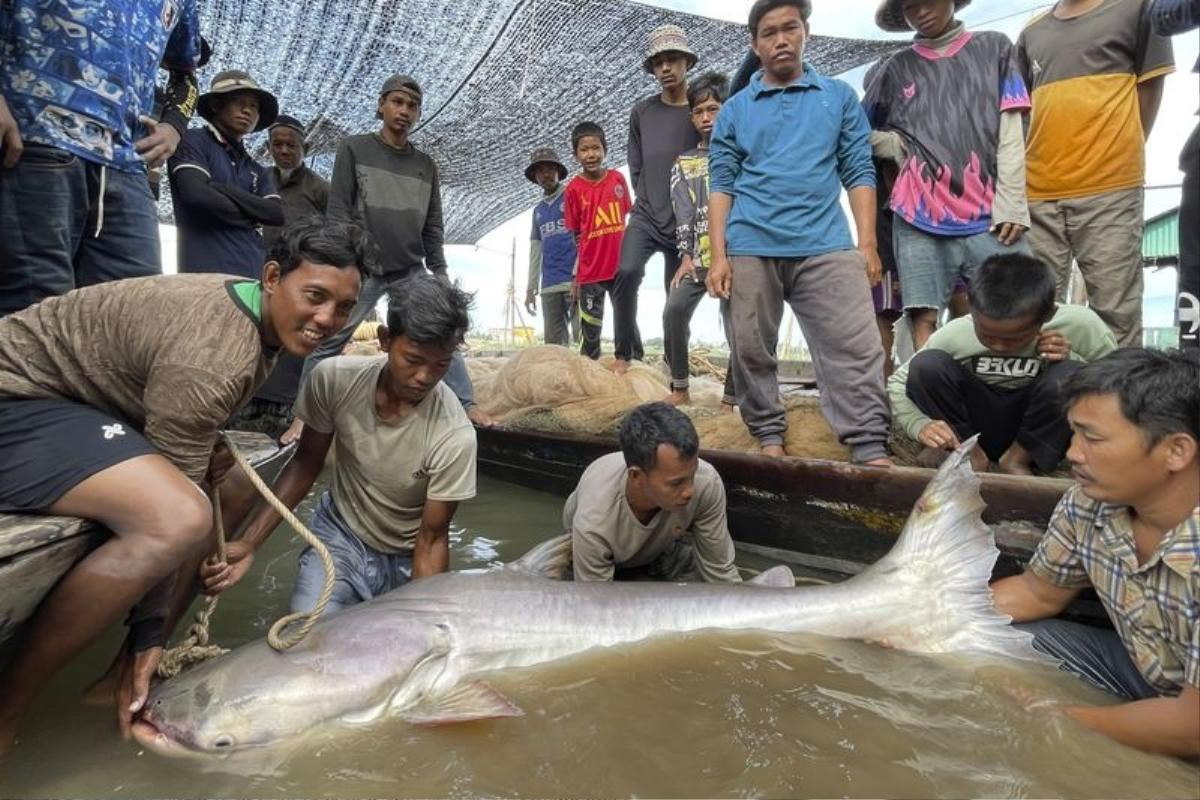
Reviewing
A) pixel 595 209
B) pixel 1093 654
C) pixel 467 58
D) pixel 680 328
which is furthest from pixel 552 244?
pixel 1093 654

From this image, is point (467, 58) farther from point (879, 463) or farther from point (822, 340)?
point (879, 463)

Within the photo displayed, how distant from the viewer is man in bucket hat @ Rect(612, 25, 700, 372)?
5.68m

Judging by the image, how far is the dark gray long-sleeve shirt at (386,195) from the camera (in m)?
5.14

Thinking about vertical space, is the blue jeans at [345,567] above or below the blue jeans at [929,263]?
below

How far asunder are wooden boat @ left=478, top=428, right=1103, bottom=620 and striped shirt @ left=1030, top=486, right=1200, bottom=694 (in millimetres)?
339

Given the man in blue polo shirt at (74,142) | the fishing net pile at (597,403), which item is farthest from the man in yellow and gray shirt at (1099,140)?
the man in blue polo shirt at (74,142)

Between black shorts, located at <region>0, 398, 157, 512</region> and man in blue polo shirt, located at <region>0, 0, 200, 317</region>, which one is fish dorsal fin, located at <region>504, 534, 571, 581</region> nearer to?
black shorts, located at <region>0, 398, 157, 512</region>

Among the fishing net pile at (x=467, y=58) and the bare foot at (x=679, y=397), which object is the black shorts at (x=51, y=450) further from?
the fishing net pile at (x=467, y=58)

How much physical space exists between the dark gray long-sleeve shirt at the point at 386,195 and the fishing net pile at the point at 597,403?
121 cm

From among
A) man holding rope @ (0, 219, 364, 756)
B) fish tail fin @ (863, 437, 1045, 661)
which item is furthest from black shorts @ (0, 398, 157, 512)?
fish tail fin @ (863, 437, 1045, 661)

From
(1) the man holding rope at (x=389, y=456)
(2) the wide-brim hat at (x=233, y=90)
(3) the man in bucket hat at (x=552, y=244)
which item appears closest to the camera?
(1) the man holding rope at (x=389, y=456)

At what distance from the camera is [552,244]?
8.18 meters

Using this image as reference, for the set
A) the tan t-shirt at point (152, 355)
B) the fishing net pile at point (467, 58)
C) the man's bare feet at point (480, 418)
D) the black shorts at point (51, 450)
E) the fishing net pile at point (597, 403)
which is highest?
the fishing net pile at point (467, 58)

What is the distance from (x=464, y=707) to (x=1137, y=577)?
198 centimetres
